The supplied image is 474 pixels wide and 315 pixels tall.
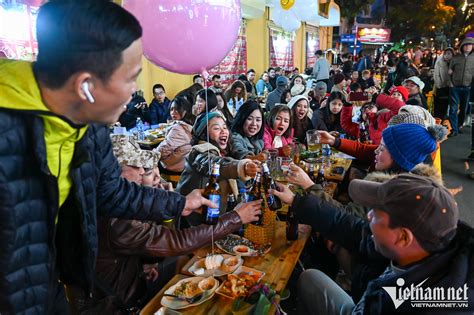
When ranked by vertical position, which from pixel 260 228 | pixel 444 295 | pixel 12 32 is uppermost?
pixel 12 32

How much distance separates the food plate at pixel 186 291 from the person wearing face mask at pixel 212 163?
3.07 ft

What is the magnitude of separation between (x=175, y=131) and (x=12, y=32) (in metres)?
3.10

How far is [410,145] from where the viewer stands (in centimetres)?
260

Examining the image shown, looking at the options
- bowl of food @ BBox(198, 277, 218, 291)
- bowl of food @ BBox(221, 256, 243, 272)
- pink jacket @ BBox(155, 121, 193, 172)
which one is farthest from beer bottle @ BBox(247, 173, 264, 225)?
pink jacket @ BBox(155, 121, 193, 172)

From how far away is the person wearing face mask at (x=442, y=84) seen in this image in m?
9.31

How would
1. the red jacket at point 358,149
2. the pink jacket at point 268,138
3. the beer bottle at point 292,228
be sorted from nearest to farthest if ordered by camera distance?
the beer bottle at point 292,228
the red jacket at point 358,149
the pink jacket at point 268,138

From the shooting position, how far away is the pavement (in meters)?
4.75

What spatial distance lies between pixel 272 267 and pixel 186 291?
53 centimetres

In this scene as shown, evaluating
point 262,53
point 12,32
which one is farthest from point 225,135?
point 262,53

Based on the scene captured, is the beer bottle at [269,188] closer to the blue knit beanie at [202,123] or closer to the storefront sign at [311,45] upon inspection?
the blue knit beanie at [202,123]

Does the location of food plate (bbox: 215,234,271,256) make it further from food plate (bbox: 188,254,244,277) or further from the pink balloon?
the pink balloon

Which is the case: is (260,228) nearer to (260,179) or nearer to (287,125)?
(260,179)

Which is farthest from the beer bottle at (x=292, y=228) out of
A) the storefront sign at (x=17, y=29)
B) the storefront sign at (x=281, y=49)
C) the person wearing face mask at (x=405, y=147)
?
the storefront sign at (x=281, y=49)

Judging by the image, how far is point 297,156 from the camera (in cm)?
409
